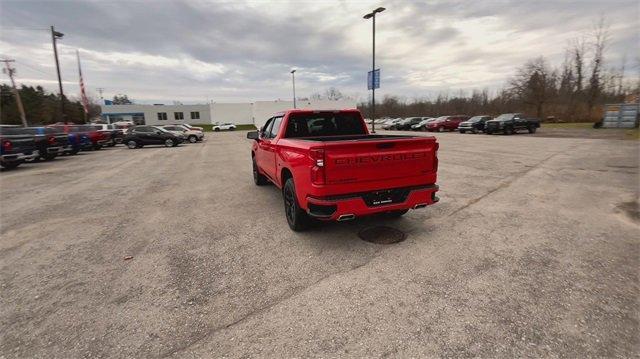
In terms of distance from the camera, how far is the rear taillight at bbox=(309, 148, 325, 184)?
390 cm

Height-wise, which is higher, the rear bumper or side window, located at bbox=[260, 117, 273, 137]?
side window, located at bbox=[260, 117, 273, 137]

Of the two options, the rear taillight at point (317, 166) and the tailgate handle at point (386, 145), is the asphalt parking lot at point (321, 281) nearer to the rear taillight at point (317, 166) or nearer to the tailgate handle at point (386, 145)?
the rear taillight at point (317, 166)

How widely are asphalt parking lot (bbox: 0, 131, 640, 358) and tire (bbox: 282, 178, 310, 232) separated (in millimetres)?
135

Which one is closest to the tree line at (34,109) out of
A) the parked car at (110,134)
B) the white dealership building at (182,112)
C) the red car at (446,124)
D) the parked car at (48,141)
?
the white dealership building at (182,112)

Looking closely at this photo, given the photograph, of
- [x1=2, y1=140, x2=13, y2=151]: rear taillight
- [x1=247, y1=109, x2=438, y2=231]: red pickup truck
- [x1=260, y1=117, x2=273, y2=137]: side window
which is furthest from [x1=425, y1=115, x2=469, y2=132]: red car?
[x1=2, y1=140, x2=13, y2=151]: rear taillight

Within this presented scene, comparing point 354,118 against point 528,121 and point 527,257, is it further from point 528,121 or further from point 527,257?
point 528,121

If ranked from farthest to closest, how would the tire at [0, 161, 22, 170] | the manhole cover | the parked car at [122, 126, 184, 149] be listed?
the parked car at [122, 126, 184, 149], the tire at [0, 161, 22, 170], the manhole cover

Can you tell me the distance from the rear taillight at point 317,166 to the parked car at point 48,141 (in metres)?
16.7

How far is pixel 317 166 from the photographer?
3.93m

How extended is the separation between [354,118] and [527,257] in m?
3.77

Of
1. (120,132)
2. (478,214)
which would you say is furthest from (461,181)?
(120,132)

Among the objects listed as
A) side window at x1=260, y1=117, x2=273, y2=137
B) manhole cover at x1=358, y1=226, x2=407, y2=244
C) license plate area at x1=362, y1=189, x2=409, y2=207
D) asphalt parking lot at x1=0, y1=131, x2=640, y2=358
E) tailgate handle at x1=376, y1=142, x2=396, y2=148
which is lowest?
asphalt parking lot at x1=0, y1=131, x2=640, y2=358

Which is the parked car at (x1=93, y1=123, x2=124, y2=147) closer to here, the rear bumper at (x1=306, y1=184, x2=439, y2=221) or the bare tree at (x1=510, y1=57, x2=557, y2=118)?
the rear bumper at (x1=306, y1=184, x2=439, y2=221)

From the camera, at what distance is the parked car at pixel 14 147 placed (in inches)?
487
